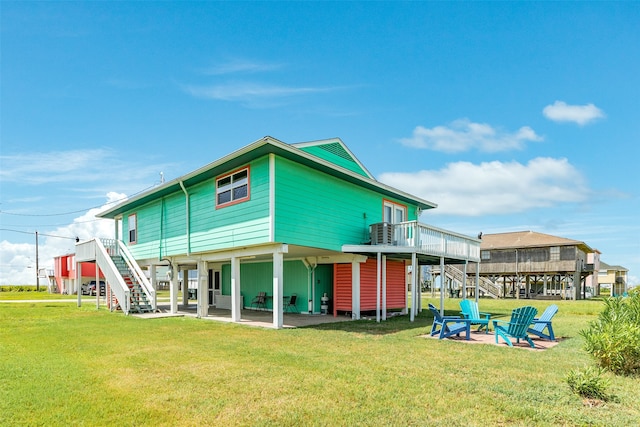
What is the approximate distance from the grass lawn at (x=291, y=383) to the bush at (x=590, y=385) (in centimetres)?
17

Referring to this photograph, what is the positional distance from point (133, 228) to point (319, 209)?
40.3 ft

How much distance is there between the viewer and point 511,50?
41.4ft

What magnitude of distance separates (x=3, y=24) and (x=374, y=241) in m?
13.8

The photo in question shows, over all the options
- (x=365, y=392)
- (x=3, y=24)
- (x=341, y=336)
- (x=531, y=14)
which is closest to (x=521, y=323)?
(x=341, y=336)

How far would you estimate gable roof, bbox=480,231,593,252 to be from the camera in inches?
1487

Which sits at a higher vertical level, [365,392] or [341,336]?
[365,392]

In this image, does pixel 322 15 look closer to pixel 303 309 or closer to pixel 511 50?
pixel 511 50

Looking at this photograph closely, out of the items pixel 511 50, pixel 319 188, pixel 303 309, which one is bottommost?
pixel 303 309

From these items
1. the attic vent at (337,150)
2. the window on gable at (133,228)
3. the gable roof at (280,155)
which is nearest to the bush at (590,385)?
the gable roof at (280,155)

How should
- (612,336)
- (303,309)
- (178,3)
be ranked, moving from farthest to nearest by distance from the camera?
(303,309) < (178,3) < (612,336)

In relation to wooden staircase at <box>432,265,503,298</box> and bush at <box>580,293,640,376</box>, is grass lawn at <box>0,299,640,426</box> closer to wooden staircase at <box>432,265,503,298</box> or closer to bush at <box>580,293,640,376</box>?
bush at <box>580,293,640,376</box>

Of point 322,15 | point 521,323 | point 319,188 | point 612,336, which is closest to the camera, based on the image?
point 612,336

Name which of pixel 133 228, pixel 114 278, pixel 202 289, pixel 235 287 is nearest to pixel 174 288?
pixel 202 289

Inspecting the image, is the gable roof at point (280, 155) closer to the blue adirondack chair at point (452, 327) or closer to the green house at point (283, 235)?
the green house at point (283, 235)
